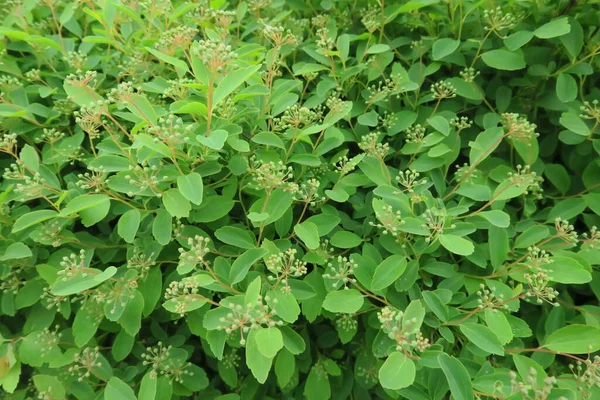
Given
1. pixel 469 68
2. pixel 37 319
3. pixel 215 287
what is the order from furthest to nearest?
pixel 469 68 < pixel 37 319 < pixel 215 287

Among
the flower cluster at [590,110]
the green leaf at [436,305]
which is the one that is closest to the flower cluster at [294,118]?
the green leaf at [436,305]

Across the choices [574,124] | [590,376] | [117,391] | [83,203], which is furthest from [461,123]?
[117,391]

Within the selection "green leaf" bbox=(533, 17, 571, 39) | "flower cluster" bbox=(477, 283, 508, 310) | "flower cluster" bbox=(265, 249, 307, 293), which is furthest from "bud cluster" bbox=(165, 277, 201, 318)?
"green leaf" bbox=(533, 17, 571, 39)

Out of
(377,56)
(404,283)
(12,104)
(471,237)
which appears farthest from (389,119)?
(12,104)

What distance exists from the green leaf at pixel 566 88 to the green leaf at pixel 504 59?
0.15m

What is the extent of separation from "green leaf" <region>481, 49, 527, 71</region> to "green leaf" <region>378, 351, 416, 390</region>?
1.23 meters

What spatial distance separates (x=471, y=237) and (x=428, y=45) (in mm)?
886

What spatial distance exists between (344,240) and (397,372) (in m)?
0.50

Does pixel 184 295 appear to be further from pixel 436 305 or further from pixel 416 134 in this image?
pixel 416 134

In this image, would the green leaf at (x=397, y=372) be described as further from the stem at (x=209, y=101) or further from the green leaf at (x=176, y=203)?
the stem at (x=209, y=101)

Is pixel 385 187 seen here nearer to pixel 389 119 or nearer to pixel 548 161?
pixel 389 119

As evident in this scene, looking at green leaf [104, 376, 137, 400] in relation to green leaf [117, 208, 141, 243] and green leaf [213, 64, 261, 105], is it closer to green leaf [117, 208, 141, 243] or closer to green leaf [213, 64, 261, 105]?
green leaf [117, 208, 141, 243]

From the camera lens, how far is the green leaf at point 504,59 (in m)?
1.76

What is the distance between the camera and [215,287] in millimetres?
1314
